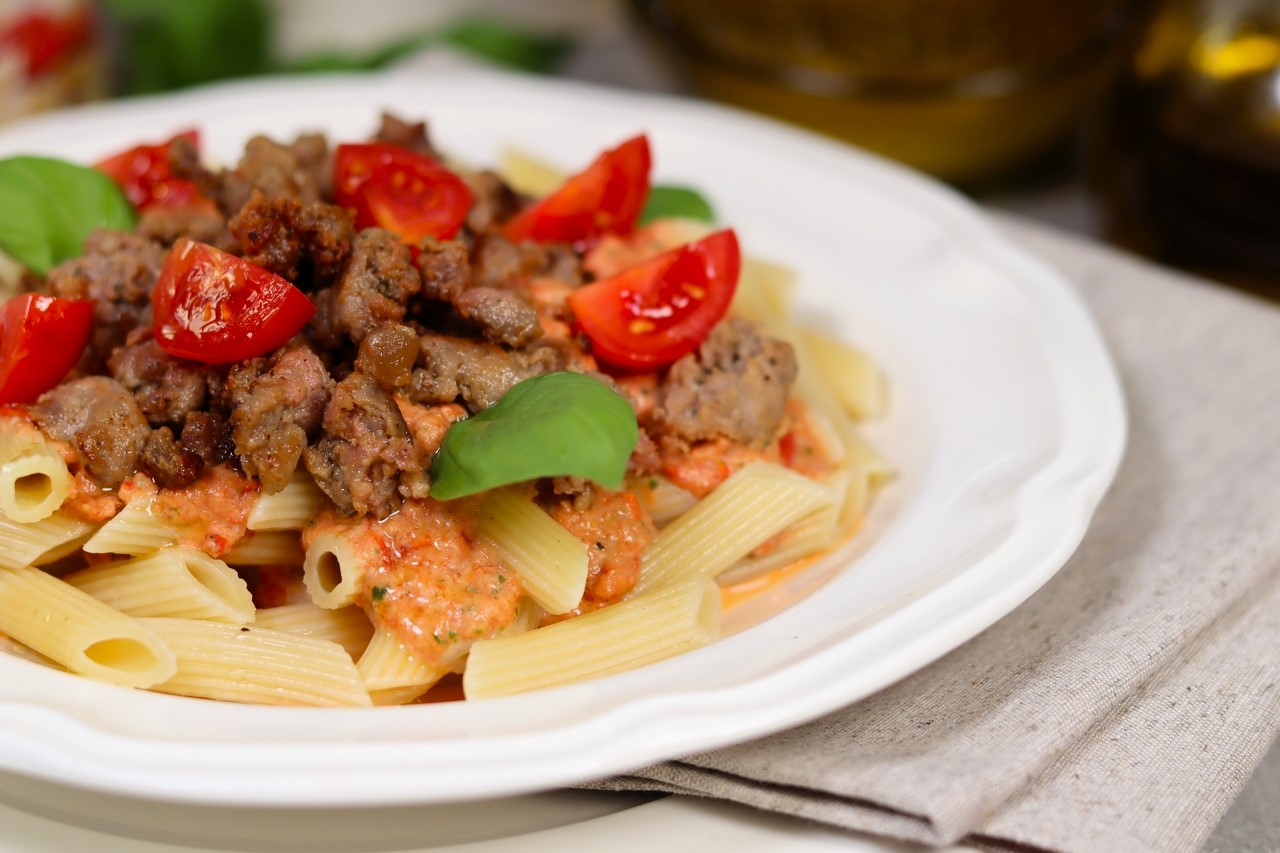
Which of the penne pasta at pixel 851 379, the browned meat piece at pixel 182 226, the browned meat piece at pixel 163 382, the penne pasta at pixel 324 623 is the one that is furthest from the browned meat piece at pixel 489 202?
the penne pasta at pixel 324 623

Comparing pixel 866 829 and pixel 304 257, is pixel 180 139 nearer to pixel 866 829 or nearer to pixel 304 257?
pixel 304 257

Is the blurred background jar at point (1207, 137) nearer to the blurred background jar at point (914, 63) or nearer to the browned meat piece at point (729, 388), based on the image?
the blurred background jar at point (914, 63)

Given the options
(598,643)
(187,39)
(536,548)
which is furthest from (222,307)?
(187,39)

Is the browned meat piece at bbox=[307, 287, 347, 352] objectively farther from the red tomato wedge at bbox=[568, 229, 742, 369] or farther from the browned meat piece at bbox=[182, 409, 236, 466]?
the red tomato wedge at bbox=[568, 229, 742, 369]

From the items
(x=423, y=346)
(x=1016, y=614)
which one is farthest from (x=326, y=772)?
(x=1016, y=614)

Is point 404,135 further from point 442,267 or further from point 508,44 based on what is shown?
point 508,44

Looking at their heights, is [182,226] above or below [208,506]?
above
